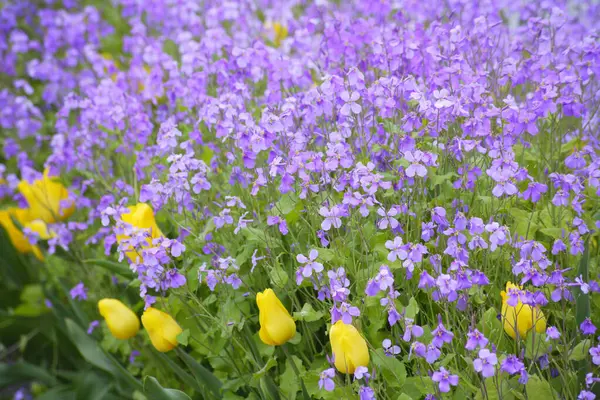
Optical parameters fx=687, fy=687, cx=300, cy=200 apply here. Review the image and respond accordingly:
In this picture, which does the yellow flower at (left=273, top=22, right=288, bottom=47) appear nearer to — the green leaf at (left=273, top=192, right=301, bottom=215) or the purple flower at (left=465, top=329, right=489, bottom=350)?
the green leaf at (left=273, top=192, right=301, bottom=215)

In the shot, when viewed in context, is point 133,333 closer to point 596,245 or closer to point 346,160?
point 346,160

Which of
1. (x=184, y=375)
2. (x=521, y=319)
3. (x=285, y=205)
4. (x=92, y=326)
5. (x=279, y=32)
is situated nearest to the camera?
(x=521, y=319)

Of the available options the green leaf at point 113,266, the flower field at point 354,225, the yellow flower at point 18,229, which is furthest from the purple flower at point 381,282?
the yellow flower at point 18,229

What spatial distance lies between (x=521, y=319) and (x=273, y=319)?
0.54 m

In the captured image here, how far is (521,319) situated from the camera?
1.50 meters

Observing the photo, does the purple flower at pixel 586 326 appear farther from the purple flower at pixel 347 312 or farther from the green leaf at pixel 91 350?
the green leaf at pixel 91 350

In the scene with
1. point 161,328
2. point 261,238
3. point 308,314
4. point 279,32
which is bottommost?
point 161,328

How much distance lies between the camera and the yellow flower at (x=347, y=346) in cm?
140

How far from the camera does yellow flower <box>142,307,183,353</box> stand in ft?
5.71

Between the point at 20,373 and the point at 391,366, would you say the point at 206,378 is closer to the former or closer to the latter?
the point at 391,366

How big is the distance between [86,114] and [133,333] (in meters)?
0.83

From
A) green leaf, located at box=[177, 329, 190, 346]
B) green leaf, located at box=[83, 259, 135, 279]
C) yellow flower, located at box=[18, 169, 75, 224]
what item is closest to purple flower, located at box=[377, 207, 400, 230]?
green leaf, located at box=[177, 329, 190, 346]

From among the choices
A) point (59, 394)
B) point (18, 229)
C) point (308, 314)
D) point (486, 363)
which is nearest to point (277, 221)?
point (308, 314)

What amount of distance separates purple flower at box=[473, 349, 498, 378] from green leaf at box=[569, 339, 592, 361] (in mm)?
280
